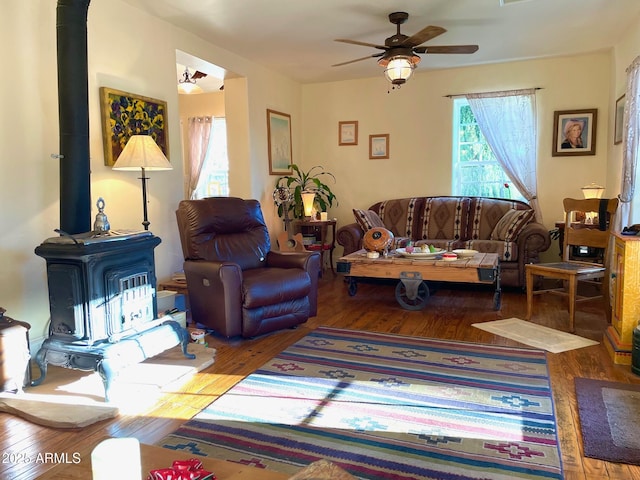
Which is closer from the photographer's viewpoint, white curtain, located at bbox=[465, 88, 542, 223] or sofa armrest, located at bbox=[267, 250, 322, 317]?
sofa armrest, located at bbox=[267, 250, 322, 317]

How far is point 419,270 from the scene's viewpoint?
3996mm

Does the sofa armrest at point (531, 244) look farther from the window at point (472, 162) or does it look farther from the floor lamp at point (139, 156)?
the floor lamp at point (139, 156)

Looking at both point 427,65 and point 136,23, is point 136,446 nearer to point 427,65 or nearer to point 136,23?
point 136,23

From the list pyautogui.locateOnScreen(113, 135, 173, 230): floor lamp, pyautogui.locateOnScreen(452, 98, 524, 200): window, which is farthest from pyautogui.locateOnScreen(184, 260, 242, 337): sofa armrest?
pyautogui.locateOnScreen(452, 98, 524, 200): window

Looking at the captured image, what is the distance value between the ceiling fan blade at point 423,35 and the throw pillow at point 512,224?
2106 mm

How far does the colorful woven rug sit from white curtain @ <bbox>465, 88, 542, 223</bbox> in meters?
2.96

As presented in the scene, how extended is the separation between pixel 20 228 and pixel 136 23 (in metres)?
1.87

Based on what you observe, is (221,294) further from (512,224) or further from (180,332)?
(512,224)

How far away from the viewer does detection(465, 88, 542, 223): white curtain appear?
18.3 ft

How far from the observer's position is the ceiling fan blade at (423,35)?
356 centimetres

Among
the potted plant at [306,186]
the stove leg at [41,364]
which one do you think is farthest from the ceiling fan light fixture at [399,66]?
the stove leg at [41,364]

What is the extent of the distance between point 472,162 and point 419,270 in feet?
8.36

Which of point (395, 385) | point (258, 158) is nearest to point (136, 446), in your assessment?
point (395, 385)

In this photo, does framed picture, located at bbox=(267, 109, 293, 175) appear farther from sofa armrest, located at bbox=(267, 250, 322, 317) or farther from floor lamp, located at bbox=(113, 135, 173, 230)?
floor lamp, located at bbox=(113, 135, 173, 230)
